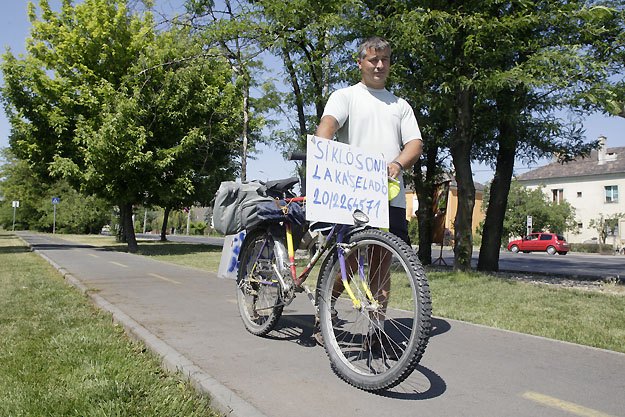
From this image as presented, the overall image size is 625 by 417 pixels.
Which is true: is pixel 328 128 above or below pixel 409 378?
above

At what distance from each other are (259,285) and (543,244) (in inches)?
1512

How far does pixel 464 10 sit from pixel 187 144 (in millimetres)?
13778

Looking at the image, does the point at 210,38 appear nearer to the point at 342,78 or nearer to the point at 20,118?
the point at 342,78

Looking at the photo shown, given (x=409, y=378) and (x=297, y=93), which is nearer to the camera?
(x=409, y=378)

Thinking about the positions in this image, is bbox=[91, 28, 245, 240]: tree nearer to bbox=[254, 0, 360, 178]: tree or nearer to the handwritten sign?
bbox=[254, 0, 360, 178]: tree

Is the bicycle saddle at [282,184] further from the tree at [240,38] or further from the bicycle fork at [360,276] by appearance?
the tree at [240,38]

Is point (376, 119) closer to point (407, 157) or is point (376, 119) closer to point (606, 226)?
point (407, 157)

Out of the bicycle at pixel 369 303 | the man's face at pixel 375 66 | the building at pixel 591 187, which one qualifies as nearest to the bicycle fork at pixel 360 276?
the bicycle at pixel 369 303

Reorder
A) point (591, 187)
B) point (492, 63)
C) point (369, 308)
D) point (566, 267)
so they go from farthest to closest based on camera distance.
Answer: point (591, 187) → point (566, 267) → point (492, 63) → point (369, 308)

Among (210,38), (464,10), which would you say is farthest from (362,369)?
(210,38)

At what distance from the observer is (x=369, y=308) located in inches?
120

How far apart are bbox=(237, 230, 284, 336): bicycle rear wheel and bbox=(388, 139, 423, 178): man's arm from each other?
1259 millimetres

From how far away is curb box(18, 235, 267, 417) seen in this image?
264cm

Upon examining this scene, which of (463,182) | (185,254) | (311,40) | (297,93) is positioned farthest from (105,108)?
(463,182)
